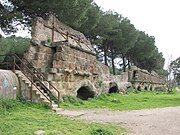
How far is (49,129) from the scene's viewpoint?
6.83 m

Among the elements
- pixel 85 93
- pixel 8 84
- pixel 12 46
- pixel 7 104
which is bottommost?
pixel 7 104

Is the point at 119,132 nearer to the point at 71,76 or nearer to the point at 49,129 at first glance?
the point at 49,129

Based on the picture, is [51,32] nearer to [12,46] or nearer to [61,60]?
[61,60]

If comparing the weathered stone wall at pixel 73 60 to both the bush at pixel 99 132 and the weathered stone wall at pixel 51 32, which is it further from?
the bush at pixel 99 132

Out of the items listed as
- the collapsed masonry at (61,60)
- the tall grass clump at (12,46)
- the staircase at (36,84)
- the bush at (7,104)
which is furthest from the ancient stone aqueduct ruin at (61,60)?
the tall grass clump at (12,46)

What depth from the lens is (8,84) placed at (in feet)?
37.5

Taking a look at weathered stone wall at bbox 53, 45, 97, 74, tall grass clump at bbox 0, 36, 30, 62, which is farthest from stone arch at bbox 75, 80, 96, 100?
tall grass clump at bbox 0, 36, 30, 62

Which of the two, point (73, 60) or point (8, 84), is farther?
point (73, 60)

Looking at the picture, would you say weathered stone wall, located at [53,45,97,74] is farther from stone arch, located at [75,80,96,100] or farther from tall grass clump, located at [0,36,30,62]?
tall grass clump, located at [0,36,30,62]

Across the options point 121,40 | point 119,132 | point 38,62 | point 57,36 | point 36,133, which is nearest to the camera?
point 36,133

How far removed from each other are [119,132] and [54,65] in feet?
25.2

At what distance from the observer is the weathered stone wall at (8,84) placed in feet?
36.3

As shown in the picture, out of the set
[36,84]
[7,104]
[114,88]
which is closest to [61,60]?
[36,84]

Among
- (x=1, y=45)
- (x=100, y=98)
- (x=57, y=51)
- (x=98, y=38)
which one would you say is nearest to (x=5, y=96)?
(x=57, y=51)
